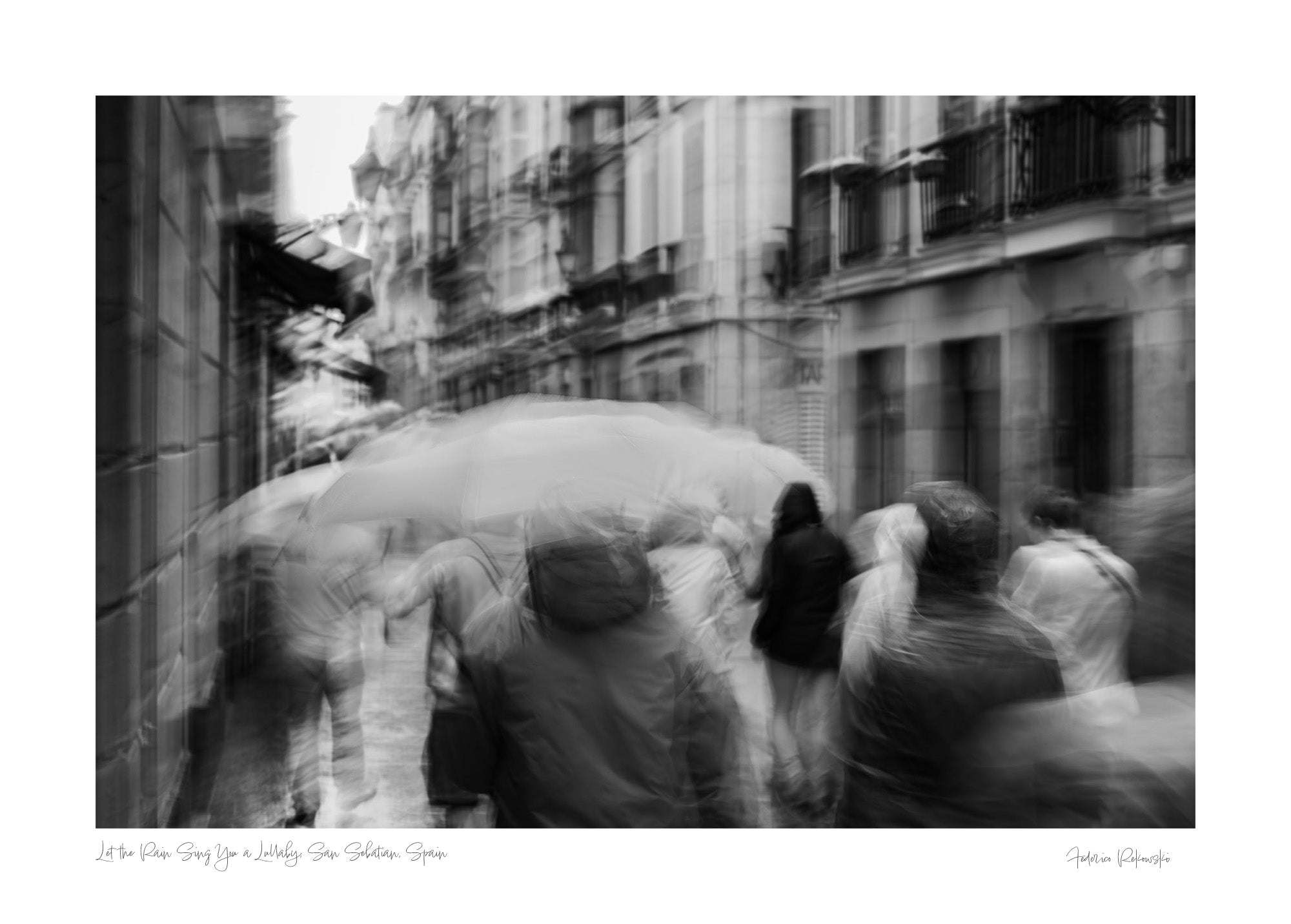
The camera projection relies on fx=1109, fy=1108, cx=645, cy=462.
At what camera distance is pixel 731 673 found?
476cm

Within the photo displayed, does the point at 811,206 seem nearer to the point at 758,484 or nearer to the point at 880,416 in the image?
the point at 880,416

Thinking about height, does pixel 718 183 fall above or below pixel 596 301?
above

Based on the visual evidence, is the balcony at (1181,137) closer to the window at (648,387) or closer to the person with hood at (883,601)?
the person with hood at (883,601)

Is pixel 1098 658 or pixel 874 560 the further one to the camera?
pixel 874 560

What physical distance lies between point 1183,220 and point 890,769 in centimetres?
299

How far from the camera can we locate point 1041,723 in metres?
3.09

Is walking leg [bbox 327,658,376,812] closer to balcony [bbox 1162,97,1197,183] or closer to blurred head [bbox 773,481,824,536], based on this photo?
blurred head [bbox 773,481,824,536]

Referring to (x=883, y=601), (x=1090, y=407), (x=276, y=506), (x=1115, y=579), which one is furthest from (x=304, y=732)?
(x=1090, y=407)

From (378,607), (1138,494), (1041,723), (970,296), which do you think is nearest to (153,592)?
(378,607)

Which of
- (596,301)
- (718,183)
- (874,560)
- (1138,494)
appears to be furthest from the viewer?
(596,301)

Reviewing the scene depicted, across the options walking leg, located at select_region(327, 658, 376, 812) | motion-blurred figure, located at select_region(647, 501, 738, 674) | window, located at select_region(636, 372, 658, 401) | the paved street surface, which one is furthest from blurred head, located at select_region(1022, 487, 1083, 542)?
walking leg, located at select_region(327, 658, 376, 812)

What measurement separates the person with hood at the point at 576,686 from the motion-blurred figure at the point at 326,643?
4.98ft

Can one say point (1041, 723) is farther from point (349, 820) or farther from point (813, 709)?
point (349, 820)

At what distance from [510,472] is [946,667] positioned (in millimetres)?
1941
